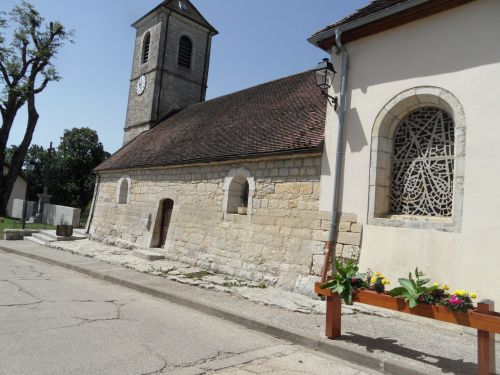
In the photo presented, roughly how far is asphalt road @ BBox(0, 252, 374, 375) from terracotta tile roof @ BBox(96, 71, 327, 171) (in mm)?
3941

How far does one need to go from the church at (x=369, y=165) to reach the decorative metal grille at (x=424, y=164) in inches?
0.7

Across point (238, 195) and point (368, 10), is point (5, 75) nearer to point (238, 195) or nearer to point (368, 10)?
point (238, 195)

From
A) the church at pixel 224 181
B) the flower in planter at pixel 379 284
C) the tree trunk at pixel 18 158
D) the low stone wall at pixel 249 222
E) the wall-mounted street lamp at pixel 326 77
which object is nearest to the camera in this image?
the flower in planter at pixel 379 284

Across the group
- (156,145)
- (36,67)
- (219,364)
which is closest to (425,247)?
(219,364)

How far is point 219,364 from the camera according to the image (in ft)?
13.0

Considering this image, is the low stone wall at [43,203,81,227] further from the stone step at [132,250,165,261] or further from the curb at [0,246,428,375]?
the curb at [0,246,428,375]

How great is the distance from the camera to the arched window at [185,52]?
1882 cm

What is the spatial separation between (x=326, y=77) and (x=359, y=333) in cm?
454

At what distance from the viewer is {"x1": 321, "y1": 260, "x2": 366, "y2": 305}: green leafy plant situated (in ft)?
14.9

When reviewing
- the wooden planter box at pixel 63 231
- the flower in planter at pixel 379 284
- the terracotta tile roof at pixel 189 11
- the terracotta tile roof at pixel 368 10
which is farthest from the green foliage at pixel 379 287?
the terracotta tile roof at pixel 189 11

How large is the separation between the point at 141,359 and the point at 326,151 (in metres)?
4.92

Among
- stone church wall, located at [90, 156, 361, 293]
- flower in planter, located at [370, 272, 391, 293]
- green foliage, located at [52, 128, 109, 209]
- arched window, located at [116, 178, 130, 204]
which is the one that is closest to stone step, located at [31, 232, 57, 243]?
arched window, located at [116, 178, 130, 204]

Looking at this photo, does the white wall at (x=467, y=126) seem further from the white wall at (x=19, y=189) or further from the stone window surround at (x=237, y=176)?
the white wall at (x=19, y=189)

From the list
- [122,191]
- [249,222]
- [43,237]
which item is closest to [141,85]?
[122,191]
